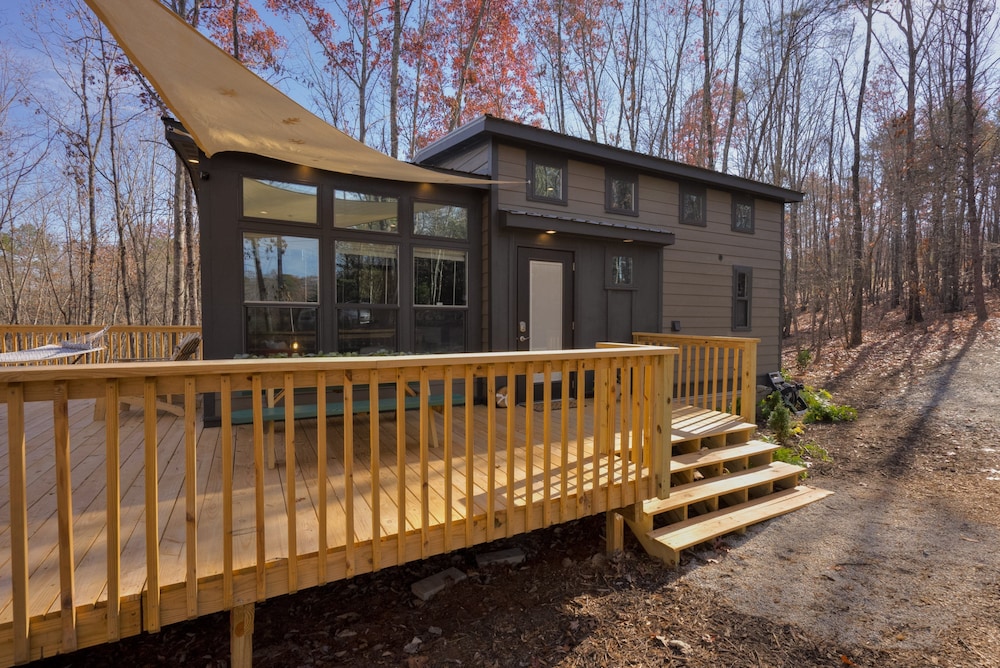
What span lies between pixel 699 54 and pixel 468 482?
51.0 ft

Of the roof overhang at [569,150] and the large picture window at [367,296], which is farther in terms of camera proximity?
the roof overhang at [569,150]

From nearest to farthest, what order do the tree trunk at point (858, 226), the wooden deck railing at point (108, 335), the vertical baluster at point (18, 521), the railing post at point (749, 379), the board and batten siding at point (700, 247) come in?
the vertical baluster at point (18, 521) → the railing post at point (749, 379) → the wooden deck railing at point (108, 335) → the board and batten siding at point (700, 247) → the tree trunk at point (858, 226)

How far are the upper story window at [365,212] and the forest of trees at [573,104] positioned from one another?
5.94m

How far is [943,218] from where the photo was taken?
38.5 ft

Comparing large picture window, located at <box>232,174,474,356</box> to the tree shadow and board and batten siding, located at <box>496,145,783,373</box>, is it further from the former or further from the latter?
the tree shadow

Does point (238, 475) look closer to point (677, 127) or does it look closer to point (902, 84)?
point (677, 127)

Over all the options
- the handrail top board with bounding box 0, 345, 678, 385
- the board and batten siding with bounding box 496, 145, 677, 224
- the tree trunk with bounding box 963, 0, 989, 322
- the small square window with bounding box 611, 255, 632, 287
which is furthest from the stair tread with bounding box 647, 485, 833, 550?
the tree trunk with bounding box 963, 0, 989, 322

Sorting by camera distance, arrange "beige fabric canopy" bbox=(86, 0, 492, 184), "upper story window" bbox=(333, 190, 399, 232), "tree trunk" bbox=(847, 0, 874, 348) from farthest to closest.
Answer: "tree trunk" bbox=(847, 0, 874, 348) → "upper story window" bbox=(333, 190, 399, 232) → "beige fabric canopy" bbox=(86, 0, 492, 184)

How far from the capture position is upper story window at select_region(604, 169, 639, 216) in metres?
6.28

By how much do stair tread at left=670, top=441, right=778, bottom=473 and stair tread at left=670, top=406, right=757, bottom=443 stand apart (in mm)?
138

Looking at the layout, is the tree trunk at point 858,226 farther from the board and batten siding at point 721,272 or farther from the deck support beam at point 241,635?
the deck support beam at point 241,635

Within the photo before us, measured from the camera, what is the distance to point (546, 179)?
573 centimetres

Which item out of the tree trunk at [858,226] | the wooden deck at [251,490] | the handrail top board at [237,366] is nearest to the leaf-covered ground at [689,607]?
the wooden deck at [251,490]

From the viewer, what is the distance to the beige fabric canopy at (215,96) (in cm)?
251
